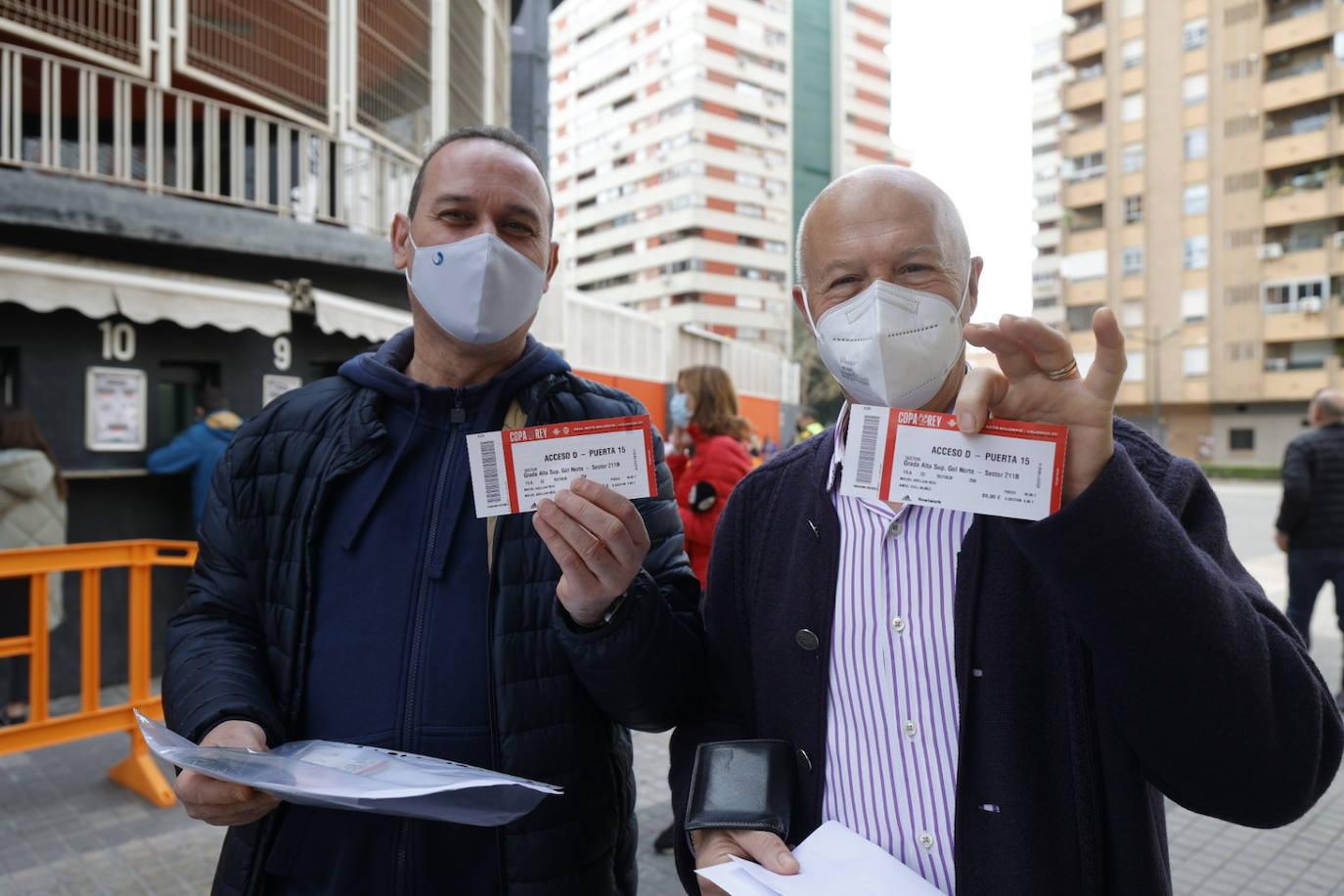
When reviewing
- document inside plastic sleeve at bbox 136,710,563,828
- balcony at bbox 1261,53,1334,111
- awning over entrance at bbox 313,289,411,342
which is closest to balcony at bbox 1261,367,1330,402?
balcony at bbox 1261,53,1334,111

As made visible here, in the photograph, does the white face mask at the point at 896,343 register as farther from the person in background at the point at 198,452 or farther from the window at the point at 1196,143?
the window at the point at 1196,143

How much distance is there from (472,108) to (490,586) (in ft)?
43.5

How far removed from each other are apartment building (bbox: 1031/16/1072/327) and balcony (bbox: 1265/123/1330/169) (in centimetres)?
1308

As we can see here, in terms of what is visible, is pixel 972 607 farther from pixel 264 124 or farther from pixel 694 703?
pixel 264 124

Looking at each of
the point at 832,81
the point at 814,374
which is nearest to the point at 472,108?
the point at 814,374

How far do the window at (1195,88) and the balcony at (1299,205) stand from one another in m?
7.27

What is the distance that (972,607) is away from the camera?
4.76 feet

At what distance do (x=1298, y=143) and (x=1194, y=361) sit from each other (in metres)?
11.5

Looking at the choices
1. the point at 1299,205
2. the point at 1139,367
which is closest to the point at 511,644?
the point at 1299,205

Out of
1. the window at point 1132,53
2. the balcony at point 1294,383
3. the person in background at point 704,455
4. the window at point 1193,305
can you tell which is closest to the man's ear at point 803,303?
the person in background at point 704,455

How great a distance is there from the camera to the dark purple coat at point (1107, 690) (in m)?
1.24

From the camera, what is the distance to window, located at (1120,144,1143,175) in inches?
2019

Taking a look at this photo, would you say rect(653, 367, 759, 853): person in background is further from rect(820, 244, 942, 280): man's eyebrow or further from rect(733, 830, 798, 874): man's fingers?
rect(733, 830, 798, 874): man's fingers

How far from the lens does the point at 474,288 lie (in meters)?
2.04
